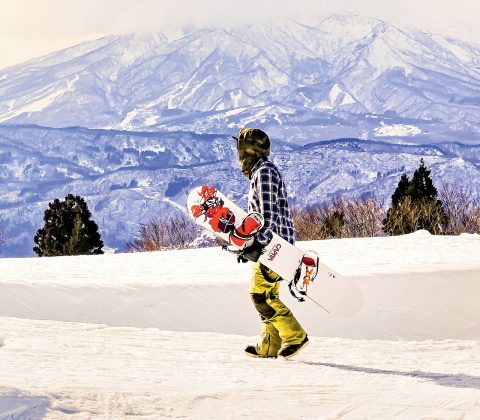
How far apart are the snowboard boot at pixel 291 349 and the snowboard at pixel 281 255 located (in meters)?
0.35

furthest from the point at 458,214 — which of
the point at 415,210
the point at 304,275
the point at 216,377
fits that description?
the point at 216,377

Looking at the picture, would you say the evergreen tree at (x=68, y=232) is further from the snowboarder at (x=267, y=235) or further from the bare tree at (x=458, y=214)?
the snowboarder at (x=267, y=235)

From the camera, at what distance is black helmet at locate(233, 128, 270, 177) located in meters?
7.18

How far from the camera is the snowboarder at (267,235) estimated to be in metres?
6.96

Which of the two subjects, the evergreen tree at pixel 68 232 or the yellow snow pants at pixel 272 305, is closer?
the yellow snow pants at pixel 272 305

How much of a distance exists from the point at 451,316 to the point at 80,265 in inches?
213

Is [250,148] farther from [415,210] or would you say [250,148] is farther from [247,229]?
[415,210]

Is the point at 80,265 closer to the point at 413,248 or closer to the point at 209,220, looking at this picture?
the point at 413,248

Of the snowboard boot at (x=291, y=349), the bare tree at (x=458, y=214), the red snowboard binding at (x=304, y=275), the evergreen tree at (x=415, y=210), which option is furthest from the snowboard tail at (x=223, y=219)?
the bare tree at (x=458, y=214)

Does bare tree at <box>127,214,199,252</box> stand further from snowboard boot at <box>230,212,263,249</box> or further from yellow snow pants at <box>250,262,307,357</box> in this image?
snowboard boot at <box>230,212,263,249</box>

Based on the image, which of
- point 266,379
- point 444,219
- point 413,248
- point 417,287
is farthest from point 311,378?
point 444,219

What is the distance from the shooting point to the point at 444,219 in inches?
1729

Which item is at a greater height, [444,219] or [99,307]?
[99,307]

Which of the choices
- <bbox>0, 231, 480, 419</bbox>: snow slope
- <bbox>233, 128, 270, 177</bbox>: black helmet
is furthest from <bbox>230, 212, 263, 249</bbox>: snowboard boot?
<bbox>0, 231, 480, 419</bbox>: snow slope
